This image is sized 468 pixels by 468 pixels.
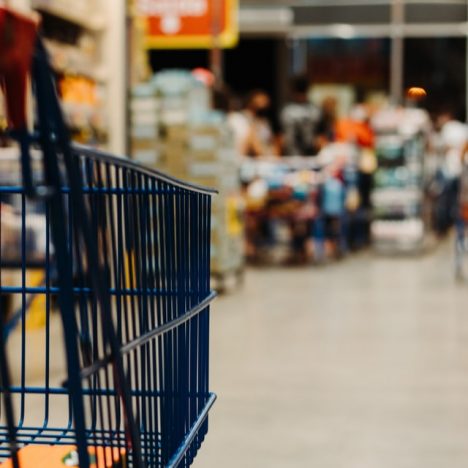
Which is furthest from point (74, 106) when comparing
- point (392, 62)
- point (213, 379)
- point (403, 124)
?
point (392, 62)

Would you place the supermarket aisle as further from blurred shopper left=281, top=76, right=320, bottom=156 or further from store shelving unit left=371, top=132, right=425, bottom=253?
blurred shopper left=281, top=76, right=320, bottom=156

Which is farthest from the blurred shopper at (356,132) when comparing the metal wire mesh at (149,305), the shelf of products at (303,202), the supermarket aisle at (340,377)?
the metal wire mesh at (149,305)

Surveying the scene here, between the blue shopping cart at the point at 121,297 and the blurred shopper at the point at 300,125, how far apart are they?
445 inches

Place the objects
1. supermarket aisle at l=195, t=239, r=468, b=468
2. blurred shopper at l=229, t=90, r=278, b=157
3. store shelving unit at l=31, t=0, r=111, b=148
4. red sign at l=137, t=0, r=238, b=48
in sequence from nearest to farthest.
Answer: supermarket aisle at l=195, t=239, r=468, b=468 → store shelving unit at l=31, t=0, r=111, b=148 → red sign at l=137, t=0, r=238, b=48 → blurred shopper at l=229, t=90, r=278, b=157

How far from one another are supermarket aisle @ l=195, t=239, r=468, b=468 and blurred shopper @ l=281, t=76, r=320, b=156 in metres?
4.61

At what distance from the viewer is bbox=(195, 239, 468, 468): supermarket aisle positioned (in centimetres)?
395

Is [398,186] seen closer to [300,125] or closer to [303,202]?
[300,125]

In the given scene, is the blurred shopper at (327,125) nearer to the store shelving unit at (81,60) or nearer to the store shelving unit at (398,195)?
the store shelving unit at (398,195)

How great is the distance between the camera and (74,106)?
303 inches

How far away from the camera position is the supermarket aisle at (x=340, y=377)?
3.95 m

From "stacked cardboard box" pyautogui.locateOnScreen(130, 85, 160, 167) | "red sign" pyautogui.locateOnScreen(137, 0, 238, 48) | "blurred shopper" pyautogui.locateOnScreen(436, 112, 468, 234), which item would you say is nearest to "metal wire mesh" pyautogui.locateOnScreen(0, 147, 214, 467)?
"stacked cardboard box" pyautogui.locateOnScreen(130, 85, 160, 167)

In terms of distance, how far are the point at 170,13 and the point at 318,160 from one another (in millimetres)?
2731

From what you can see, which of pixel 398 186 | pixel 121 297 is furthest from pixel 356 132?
pixel 121 297

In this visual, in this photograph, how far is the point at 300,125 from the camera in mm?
13914
